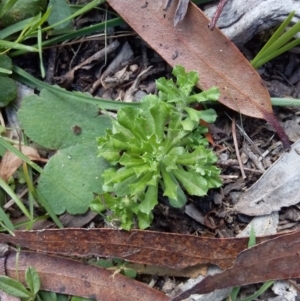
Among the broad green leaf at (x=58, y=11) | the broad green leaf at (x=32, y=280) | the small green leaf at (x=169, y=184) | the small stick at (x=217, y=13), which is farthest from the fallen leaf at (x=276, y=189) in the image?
the broad green leaf at (x=58, y=11)

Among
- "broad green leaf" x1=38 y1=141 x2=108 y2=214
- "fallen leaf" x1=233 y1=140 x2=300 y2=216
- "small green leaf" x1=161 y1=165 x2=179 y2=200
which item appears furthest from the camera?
"broad green leaf" x1=38 y1=141 x2=108 y2=214

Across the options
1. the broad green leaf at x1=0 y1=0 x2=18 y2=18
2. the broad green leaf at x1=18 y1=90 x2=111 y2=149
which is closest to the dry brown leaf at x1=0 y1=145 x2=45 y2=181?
the broad green leaf at x1=18 y1=90 x2=111 y2=149

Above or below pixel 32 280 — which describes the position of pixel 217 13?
above

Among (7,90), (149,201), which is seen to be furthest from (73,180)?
(7,90)

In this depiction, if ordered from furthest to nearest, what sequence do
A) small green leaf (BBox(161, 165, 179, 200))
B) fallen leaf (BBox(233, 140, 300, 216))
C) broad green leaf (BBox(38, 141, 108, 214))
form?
broad green leaf (BBox(38, 141, 108, 214)) → fallen leaf (BBox(233, 140, 300, 216)) → small green leaf (BBox(161, 165, 179, 200))

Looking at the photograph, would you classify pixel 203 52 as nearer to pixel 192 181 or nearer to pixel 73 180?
pixel 192 181

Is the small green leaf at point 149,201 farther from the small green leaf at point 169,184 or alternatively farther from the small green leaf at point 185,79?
the small green leaf at point 185,79

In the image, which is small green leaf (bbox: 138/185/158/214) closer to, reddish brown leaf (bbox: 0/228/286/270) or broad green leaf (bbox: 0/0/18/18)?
reddish brown leaf (bbox: 0/228/286/270)
